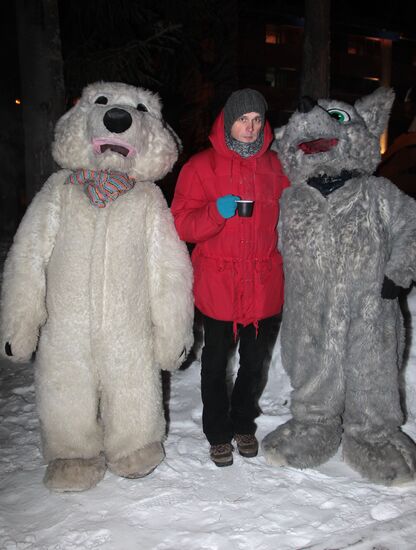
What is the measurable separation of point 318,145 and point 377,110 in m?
0.43

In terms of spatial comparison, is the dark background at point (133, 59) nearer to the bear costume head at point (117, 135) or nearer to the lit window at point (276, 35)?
the bear costume head at point (117, 135)

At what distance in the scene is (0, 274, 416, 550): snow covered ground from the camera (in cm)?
244

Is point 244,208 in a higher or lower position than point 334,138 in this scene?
lower

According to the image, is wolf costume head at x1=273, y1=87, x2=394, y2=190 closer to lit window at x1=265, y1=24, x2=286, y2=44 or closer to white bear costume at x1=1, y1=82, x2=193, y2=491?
white bear costume at x1=1, y1=82, x2=193, y2=491

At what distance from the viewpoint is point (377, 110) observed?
280 centimetres

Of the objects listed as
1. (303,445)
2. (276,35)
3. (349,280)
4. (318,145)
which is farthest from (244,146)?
(276,35)

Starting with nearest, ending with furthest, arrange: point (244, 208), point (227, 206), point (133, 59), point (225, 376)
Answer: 1. point (244, 208)
2. point (227, 206)
3. point (225, 376)
4. point (133, 59)

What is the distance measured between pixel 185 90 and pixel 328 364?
8.60 metres

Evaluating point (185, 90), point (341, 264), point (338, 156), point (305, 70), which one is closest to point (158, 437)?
point (341, 264)

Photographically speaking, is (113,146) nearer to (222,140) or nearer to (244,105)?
(222,140)

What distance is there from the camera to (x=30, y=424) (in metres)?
3.65

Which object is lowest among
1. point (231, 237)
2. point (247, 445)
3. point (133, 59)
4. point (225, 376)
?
point (247, 445)

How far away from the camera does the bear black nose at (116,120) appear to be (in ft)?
8.62

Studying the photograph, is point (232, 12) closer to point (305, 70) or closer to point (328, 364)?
point (305, 70)
